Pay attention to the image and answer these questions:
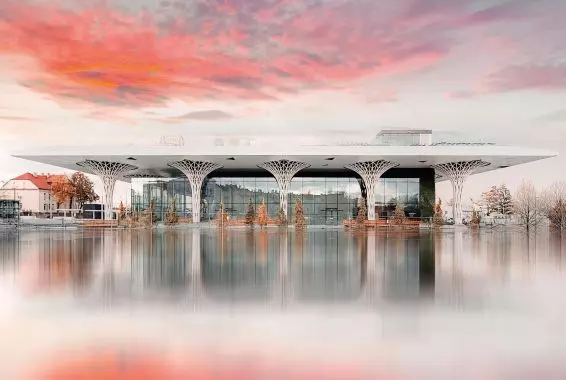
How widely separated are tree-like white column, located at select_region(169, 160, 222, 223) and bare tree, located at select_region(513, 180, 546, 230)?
27130 millimetres

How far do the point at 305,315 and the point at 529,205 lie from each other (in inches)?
1689

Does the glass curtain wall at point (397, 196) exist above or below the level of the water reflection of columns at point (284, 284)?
above

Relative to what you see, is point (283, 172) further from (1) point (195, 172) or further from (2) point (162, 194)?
(2) point (162, 194)

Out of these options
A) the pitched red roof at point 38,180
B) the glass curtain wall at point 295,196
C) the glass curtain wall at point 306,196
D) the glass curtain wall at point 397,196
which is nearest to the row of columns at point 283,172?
the glass curtain wall at point 397,196

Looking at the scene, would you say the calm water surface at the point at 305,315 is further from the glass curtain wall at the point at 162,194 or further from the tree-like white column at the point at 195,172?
the glass curtain wall at the point at 162,194

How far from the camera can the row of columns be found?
1592 inches

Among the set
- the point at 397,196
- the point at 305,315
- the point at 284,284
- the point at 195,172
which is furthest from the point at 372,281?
the point at 397,196

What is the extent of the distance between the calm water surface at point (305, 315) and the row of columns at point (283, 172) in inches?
1127

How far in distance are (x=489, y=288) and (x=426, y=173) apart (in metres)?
39.6

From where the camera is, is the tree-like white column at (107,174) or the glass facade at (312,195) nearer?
the tree-like white column at (107,174)

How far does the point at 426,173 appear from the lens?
47.1 metres

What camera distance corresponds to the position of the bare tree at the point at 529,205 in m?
42.6

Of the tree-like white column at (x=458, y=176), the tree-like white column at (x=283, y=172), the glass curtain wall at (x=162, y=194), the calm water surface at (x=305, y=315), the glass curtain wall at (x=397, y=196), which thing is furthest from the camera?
the glass curtain wall at (x=162, y=194)

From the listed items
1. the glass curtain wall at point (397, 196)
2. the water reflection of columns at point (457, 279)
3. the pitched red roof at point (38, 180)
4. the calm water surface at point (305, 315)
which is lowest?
the water reflection of columns at point (457, 279)
